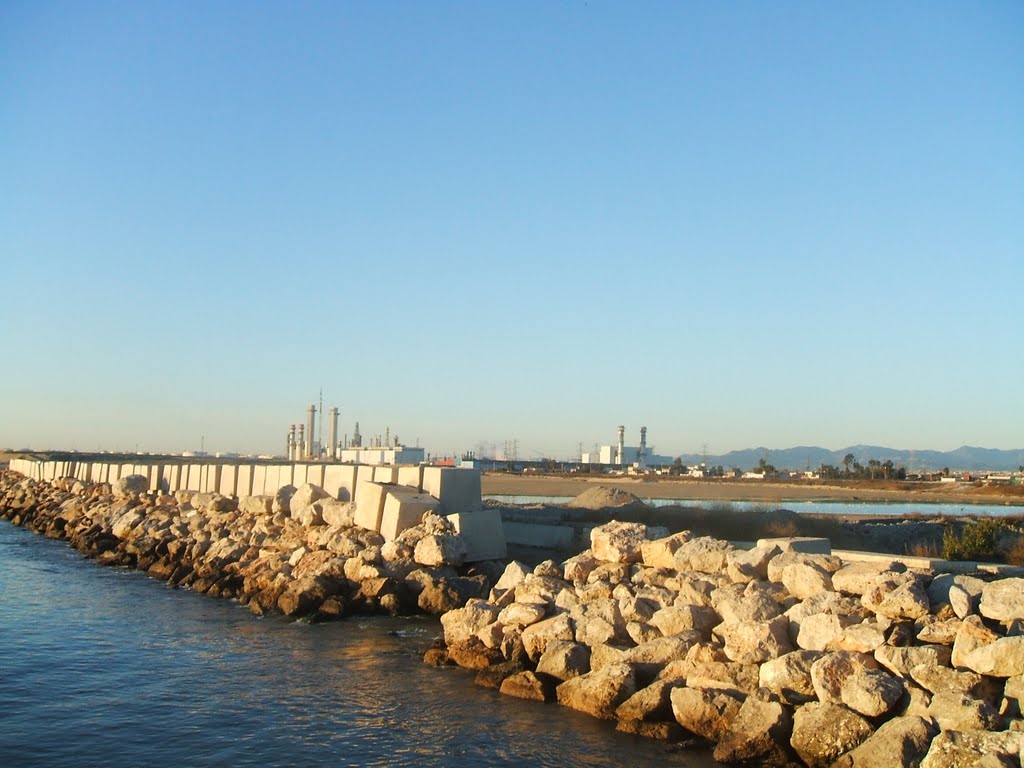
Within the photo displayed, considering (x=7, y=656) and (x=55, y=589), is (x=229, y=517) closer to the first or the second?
(x=55, y=589)

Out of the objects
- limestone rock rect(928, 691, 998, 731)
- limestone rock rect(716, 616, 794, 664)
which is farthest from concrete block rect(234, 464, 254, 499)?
limestone rock rect(928, 691, 998, 731)

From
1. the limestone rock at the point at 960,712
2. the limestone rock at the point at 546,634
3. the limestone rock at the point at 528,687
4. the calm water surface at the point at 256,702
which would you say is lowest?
the calm water surface at the point at 256,702

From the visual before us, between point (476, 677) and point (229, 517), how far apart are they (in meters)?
14.7

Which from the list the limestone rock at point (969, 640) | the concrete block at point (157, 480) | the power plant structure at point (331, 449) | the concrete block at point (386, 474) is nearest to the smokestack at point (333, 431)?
the power plant structure at point (331, 449)

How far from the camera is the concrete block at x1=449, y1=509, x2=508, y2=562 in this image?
1777 centimetres

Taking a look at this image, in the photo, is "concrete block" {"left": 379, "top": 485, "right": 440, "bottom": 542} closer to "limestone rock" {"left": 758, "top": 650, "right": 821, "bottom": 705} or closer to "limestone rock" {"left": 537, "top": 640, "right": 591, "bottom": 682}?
"limestone rock" {"left": 537, "top": 640, "right": 591, "bottom": 682}

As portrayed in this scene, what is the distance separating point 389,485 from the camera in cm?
1995

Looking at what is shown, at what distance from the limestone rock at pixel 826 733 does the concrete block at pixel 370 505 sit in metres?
11.3

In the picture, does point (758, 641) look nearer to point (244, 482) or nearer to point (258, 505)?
point (258, 505)

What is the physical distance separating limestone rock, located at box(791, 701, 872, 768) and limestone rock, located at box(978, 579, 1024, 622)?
5.66 ft

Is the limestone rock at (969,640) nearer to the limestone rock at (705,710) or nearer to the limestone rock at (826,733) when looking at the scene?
the limestone rock at (826,733)

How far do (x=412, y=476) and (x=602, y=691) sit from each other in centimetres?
1053

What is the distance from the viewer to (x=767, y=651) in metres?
10.0

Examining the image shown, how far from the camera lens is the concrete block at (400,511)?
18078mm
